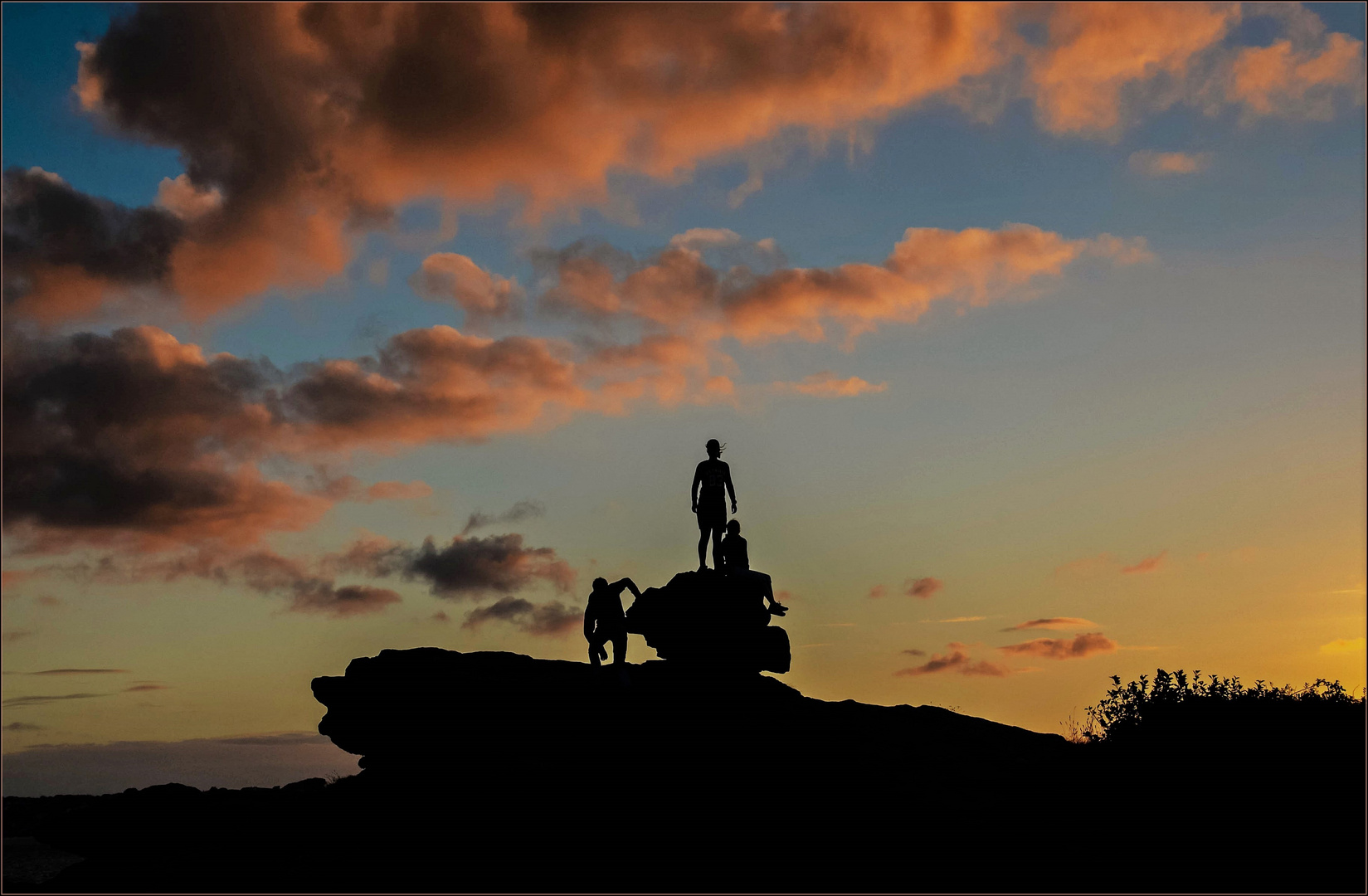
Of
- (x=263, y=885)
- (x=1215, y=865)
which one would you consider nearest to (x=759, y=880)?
(x=1215, y=865)

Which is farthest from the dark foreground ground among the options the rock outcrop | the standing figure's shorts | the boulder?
the standing figure's shorts

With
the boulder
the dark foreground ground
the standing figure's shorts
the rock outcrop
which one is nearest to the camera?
the dark foreground ground

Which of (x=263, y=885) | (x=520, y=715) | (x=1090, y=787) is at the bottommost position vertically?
(x=263, y=885)

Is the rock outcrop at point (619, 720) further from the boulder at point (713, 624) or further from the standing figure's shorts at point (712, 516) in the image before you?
the standing figure's shorts at point (712, 516)

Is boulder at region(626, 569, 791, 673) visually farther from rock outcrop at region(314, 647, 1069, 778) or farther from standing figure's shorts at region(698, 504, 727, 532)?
standing figure's shorts at region(698, 504, 727, 532)

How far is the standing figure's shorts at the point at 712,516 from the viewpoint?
2202cm

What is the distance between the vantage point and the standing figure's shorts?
22.0m

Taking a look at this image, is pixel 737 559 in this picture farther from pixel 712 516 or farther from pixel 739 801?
pixel 739 801

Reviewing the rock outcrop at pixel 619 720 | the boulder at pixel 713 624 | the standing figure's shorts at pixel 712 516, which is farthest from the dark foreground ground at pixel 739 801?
the standing figure's shorts at pixel 712 516

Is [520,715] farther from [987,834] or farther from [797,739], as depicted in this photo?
[987,834]

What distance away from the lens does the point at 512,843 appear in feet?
59.7

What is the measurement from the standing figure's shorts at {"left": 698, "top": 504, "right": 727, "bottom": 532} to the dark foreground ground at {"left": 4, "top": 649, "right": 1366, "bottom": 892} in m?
3.55

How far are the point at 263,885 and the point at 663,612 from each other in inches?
403

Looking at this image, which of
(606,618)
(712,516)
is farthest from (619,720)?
(712,516)
